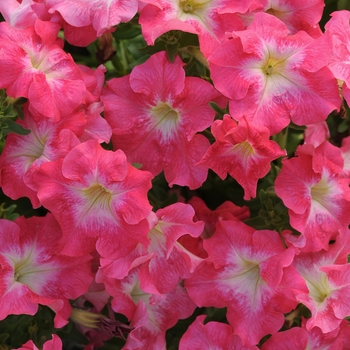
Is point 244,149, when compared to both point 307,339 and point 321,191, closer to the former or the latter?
point 321,191

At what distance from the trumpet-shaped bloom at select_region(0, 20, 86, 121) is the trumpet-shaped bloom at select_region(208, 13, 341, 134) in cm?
20

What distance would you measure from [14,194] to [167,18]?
1.07ft

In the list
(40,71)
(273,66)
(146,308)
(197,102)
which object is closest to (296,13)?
(273,66)

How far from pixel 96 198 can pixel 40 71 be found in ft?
0.63

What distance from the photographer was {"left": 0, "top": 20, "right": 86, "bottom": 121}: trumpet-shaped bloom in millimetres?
876

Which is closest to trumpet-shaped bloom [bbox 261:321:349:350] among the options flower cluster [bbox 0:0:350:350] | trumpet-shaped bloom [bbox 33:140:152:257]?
flower cluster [bbox 0:0:350:350]

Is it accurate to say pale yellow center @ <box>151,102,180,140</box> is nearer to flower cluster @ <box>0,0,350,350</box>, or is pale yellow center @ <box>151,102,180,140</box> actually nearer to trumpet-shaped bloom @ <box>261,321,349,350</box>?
flower cluster @ <box>0,0,350,350</box>

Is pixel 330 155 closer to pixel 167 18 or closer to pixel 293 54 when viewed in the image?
pixel 293 54

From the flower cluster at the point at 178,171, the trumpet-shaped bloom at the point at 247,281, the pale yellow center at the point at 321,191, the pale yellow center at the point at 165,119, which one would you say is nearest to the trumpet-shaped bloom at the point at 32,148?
the flower cluster at the point at 178,171

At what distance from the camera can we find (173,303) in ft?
3.34

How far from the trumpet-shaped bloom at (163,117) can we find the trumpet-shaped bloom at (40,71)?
0.21 feet

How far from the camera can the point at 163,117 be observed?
0.97 metres

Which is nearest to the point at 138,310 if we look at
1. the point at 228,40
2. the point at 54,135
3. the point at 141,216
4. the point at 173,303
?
the point at 173,303

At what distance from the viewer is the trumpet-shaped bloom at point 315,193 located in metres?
0.92
